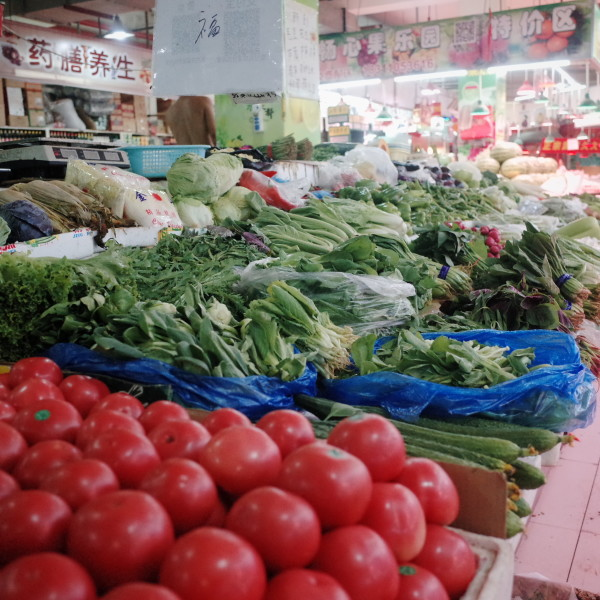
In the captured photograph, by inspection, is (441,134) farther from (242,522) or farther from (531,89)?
(242,522)

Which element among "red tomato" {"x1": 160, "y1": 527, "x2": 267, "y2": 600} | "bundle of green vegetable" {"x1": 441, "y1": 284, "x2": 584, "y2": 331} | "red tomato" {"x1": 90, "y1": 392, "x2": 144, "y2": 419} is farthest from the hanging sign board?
"red tomato" {"x1": 160, "y1": 527, "x2": 267, "y2": 600}

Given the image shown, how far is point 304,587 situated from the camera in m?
1.17

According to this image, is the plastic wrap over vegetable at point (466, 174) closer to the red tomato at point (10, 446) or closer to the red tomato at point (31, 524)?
the red tomato at point (10, 446)

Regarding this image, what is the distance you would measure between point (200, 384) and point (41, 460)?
3.19ft

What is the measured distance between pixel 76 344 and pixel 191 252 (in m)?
1.34

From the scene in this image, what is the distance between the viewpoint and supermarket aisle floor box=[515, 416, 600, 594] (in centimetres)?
297

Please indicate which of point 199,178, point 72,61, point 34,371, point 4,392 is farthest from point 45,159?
point 72,61

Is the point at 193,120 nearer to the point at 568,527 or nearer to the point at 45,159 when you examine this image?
the point at 45,159

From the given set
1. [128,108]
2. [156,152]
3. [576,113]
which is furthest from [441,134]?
[156,152]

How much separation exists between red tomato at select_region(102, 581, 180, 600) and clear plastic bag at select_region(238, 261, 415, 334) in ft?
7.65

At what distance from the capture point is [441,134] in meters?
25.3

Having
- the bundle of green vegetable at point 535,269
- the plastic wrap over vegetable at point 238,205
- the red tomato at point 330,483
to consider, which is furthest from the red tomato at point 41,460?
the plastic wrap over vegetable at point 238,205

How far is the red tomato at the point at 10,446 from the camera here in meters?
1.56

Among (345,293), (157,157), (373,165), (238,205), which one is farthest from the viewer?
(373,165)
